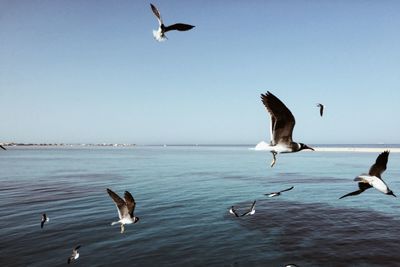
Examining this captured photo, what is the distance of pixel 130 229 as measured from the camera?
16.7m

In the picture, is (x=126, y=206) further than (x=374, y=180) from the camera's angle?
Yes

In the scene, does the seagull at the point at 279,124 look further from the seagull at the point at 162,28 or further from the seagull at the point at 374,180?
the seagull at the point at 162,28

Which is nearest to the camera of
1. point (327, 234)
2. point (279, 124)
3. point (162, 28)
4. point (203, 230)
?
point (279, 124)

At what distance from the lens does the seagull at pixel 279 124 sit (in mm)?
8258

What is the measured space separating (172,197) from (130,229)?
8.86m

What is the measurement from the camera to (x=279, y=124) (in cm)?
848

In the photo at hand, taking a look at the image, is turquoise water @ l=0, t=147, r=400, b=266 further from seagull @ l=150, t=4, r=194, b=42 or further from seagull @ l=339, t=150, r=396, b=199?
seagull @ l=150, t=4, r=194, b=42

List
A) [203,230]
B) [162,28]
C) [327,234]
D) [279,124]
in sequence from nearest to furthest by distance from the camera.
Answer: [279,124]
[162,28]
[327,234]
[203,230]

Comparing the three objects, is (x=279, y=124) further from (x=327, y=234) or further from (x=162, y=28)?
(x=327, y=234)

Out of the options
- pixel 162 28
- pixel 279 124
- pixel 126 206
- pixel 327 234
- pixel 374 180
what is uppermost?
pixel 162 28

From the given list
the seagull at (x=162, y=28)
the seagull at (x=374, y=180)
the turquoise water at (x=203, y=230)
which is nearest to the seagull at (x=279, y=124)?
the seagull at (x=374, y=180)

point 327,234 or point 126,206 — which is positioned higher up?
point 126,206

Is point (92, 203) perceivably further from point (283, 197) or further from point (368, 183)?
point (368, 183)

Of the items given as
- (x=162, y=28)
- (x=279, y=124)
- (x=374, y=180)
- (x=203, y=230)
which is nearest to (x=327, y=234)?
(x=203, y=230)
